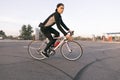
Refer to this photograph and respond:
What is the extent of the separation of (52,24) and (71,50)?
4.07 feet

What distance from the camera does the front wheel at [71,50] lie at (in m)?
8.03

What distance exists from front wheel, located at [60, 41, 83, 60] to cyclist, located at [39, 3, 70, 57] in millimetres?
380

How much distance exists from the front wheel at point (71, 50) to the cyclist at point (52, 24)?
1.25ft

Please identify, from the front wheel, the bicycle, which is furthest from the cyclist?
the front wheel

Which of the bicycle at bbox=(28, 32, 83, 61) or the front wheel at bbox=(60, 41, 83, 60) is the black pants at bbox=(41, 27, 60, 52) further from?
the front wheel at bbox=(60, 41, 83, 60)

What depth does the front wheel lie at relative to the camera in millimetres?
8031

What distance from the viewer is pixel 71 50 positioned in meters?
8.23

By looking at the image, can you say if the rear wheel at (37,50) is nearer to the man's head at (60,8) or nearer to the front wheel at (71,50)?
the front wheel at (71,50)

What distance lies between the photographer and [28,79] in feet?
15.1

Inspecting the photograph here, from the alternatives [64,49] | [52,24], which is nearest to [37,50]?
[64,49]

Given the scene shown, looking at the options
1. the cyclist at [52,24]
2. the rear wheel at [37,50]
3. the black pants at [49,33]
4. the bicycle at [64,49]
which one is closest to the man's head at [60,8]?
the cyclist at [52,24]

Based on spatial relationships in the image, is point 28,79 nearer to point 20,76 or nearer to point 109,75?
point 20,76

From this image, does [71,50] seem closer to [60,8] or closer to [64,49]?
[64,49]

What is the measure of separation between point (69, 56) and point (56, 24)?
1.34 m
